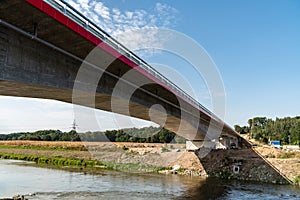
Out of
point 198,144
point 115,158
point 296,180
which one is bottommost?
point 296,180

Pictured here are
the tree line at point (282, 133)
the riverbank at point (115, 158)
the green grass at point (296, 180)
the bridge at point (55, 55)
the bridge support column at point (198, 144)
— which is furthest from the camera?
the tree line at point (282, 133)

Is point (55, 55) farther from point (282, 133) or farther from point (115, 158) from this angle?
point (282, 133)

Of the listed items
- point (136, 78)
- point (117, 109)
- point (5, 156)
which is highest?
point (136, 78)

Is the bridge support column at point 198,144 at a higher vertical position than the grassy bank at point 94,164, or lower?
higher

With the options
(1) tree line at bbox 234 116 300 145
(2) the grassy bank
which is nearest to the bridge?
(2) the grassy bank

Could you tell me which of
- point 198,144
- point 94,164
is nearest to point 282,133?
point 198,144

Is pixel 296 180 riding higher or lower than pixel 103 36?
lower

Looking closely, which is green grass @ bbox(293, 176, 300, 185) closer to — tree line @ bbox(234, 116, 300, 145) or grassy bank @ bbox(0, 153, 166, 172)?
grassy bank @ bbox(0, 153, 166, 172)

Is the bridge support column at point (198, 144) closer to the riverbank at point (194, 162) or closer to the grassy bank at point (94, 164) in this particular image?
the riverbank at point (194, 162)

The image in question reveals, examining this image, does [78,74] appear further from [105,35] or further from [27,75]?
[27,75]

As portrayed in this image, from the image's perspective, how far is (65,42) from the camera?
12.1 m

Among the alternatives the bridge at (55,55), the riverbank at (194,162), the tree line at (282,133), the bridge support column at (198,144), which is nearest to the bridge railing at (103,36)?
the bridge at (55,55)

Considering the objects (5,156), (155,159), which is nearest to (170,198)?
(155,159)

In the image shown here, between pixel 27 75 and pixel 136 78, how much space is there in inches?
356
